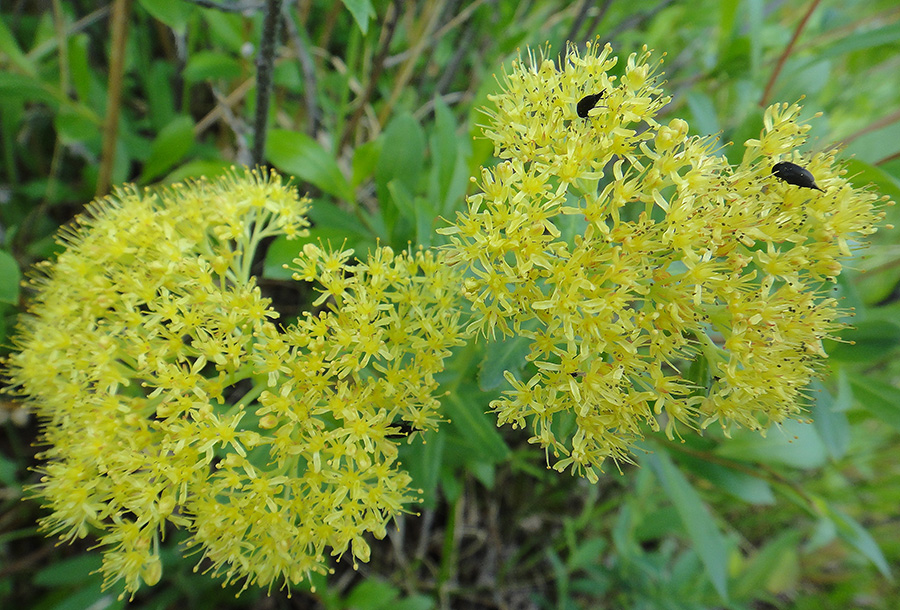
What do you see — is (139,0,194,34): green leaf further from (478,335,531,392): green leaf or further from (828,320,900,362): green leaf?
(828,320,900,362): green leaf

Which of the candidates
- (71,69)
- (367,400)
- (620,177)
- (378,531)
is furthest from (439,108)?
(71,69)

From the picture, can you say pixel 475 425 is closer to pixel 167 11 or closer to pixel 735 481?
pixel 735 481

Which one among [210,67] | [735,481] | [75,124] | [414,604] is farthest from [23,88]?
[735,481]

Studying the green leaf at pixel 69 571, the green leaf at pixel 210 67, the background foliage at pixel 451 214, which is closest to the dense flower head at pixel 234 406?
the background foliage at pixel 451 214

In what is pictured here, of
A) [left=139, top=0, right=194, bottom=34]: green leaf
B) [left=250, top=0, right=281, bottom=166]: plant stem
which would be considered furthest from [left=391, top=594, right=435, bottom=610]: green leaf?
[left=139, top=0, right=194, bottom=34]: green leaf

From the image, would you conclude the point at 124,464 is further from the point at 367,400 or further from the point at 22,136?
the point at 22,136

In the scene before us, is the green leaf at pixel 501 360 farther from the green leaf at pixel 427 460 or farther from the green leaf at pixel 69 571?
the green leaf at pixel 69 571
